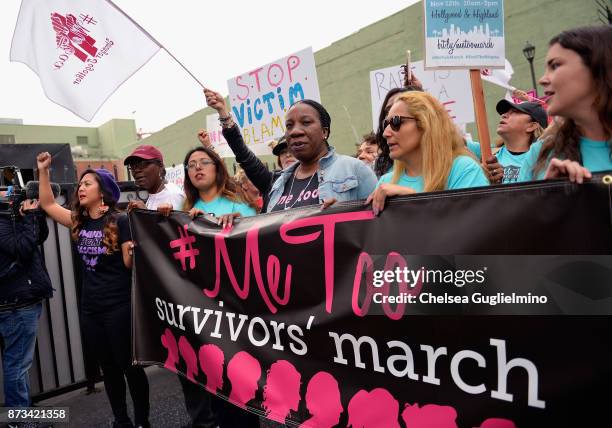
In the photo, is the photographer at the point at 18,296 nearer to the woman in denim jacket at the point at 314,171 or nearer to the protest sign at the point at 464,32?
the woman in denim jacket at the point at 314,171

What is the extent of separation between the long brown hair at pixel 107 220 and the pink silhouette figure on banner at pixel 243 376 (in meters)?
1.22

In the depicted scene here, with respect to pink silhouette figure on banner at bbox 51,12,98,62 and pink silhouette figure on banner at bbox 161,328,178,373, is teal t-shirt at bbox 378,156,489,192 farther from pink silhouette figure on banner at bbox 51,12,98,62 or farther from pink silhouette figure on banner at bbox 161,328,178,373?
pink silhouette figure on banner at bbox 51,12,98,62

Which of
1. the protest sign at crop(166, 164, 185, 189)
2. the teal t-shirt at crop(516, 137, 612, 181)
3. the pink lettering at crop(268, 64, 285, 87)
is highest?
the pink lettering at crop(268, 64, 285, 87)

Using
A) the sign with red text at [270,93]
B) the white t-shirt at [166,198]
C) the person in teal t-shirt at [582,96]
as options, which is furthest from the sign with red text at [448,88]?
the person in teal t-shirt at [582,96]

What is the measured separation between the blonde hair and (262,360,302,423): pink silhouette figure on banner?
42.2 inches

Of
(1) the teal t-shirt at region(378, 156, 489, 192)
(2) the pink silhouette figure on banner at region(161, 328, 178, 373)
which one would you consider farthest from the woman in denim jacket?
(2) the pink silhouette figure on banner at region(161, 328, 178, 373)

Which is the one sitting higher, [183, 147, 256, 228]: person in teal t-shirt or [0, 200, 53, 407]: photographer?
[183, 147, 256, 228]: person in teal t-shirt

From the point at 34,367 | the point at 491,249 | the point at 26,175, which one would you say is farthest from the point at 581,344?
the point at 26,175

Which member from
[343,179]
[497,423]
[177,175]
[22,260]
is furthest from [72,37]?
[177,175]

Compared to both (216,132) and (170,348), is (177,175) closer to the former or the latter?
(216,132)

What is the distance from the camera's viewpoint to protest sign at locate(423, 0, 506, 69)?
145 inches

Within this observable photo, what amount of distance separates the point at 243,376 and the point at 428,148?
1484 mm

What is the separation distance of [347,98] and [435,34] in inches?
627

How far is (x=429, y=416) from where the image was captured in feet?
5.80
